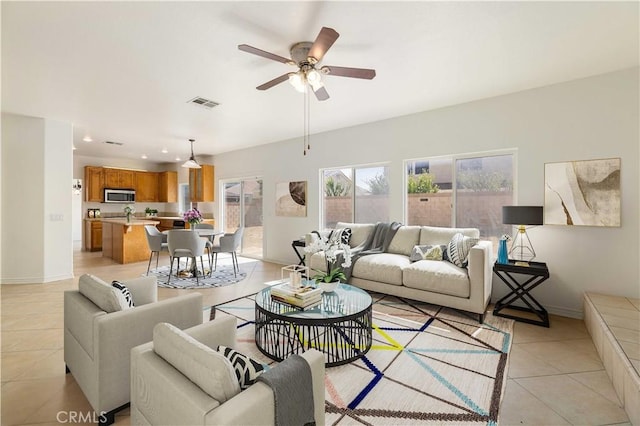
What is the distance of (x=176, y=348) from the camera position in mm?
1225

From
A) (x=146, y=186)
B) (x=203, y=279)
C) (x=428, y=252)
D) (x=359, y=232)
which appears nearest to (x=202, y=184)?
(x=146, y=186)

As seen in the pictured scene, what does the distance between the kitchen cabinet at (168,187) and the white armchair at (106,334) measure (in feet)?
Answer: 24.7

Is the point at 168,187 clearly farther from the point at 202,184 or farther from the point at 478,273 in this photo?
the point at 478,273

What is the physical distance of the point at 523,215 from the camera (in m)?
3.24

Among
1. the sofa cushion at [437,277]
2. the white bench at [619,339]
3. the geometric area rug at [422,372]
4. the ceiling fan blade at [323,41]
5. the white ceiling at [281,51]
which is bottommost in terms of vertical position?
the geometric area rug at [422,372]

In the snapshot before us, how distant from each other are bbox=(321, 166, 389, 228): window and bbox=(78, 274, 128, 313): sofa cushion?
Result: 3.97m

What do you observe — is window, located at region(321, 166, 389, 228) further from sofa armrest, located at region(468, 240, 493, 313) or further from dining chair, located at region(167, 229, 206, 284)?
dining chair, located at region(167, 229, 206, 284)

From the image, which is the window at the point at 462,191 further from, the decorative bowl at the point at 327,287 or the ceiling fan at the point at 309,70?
the ceiling fan at the point at 309,70

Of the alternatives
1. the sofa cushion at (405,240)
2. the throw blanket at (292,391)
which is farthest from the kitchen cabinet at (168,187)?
the throw blanket at (292,391)

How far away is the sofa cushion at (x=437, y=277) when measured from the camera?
10.7 feet

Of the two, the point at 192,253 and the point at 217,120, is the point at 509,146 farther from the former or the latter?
the point at 192,253

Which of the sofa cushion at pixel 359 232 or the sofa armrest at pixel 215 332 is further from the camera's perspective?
the sofa cushion at pixel 359 232

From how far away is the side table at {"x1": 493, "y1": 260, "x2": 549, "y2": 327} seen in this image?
3.17 m

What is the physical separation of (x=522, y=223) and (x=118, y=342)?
12.4 feet
